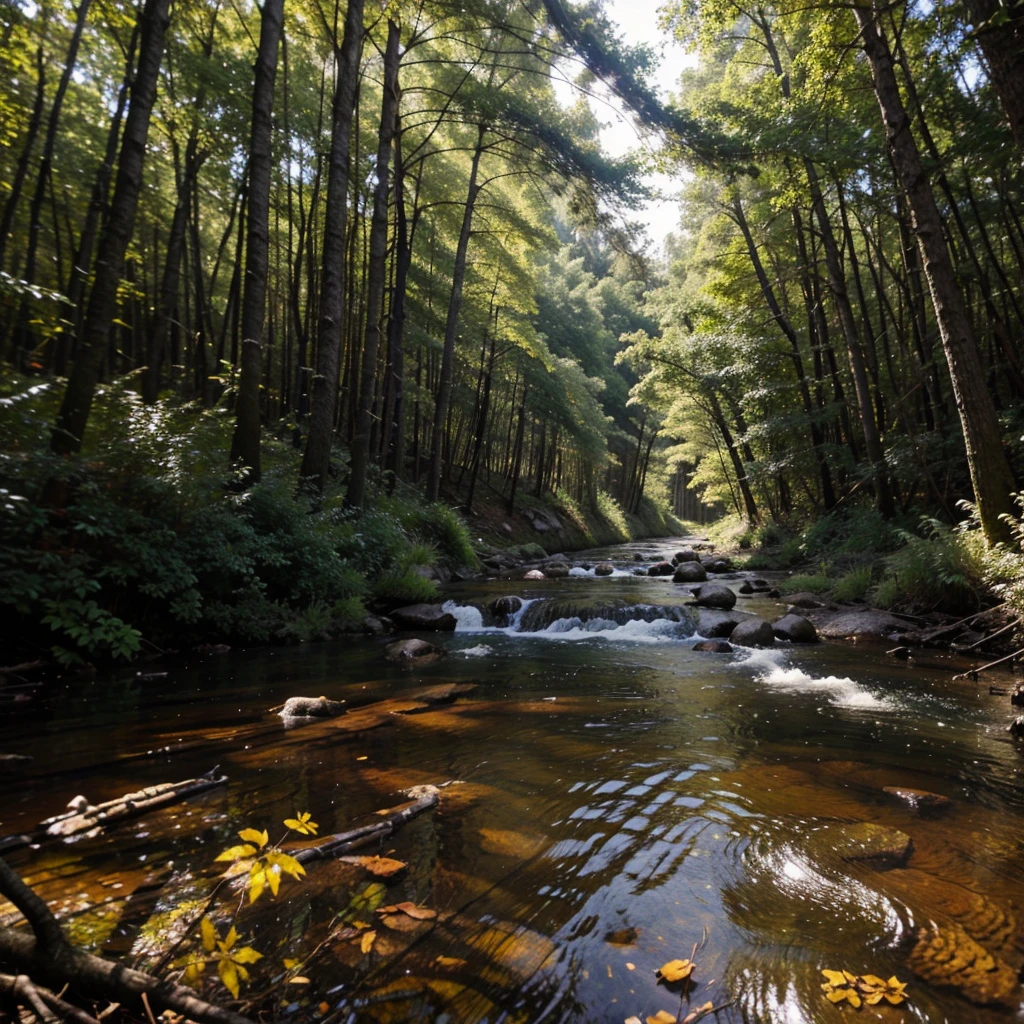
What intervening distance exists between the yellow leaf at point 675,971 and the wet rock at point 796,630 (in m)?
6.54

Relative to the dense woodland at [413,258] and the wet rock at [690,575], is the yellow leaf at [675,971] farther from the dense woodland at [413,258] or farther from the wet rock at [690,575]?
the wet rock at [690,575]

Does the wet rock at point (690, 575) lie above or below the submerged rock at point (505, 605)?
above

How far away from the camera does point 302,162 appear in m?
12.5

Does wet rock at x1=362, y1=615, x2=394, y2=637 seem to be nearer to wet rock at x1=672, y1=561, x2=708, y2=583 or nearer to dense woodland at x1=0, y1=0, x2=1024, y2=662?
dense woodland at x1=0, y1=0, x2=1024, y2=662

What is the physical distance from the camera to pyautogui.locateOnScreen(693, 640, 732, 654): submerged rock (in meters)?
7.00

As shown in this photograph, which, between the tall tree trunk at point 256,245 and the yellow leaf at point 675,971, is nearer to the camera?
the yellow leaf at point 675,971

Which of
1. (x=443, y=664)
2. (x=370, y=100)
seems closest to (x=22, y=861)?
(x=443, y=664)

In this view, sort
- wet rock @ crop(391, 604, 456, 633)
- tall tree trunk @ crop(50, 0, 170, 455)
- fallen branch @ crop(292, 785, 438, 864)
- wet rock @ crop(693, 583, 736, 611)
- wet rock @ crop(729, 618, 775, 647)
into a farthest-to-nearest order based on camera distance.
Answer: wet rock @ crop(693, 583, 736, 611)
wet rock @ crop(391, 604, 456, 633)
wet rock @ crop(729, 618, 775, 647)
tall tree trunk @ crop(50, 0, 170, 455)
fallen branch @ crop(292, 785, 438, 864)

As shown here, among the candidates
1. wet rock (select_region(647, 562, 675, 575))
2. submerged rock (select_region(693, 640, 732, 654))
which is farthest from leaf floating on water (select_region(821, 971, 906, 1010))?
wet rock (select_region(647, 562, 675, 575))

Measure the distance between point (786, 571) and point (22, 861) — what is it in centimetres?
1422

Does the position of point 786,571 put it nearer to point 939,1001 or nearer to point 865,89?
point 865,89

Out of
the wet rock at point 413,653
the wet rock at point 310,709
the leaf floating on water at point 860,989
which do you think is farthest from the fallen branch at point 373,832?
the wet rock at point 413,653

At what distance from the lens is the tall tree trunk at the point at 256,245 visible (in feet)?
23.3

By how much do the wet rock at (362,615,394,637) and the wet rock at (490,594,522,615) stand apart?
5.69ft
